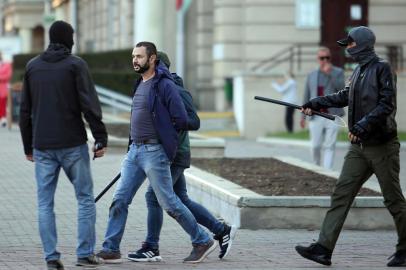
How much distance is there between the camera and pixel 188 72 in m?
35.9

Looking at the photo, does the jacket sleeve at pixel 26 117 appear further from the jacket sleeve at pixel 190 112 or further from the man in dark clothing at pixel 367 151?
the man in dark clothing at pixel 367 151

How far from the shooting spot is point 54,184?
31.1ft

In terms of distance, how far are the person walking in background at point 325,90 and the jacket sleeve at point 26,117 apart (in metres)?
7.02

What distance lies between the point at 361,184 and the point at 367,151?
283 mm

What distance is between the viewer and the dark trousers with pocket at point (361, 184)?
9.95 metres

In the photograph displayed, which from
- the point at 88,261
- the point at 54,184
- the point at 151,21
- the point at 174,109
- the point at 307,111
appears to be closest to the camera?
the point at 54,184

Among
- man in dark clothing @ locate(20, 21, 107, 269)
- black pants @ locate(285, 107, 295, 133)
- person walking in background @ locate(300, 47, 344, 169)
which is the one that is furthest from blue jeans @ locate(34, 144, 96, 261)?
black pants @ locate(285, 107, 295, 133)

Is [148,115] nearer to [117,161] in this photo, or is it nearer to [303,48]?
[117,161]

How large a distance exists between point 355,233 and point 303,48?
19.7 metres

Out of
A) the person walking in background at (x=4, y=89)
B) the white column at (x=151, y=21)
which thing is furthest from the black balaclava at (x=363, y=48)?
the person walking in background at (x=4, y=89)

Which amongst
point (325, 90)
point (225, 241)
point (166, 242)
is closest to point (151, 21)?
point (325, 90)

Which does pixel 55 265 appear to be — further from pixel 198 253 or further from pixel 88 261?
pixel 198 253

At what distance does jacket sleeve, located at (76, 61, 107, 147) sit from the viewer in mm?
9383

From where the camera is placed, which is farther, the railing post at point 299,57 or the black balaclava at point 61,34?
the railing post at point 299,57
